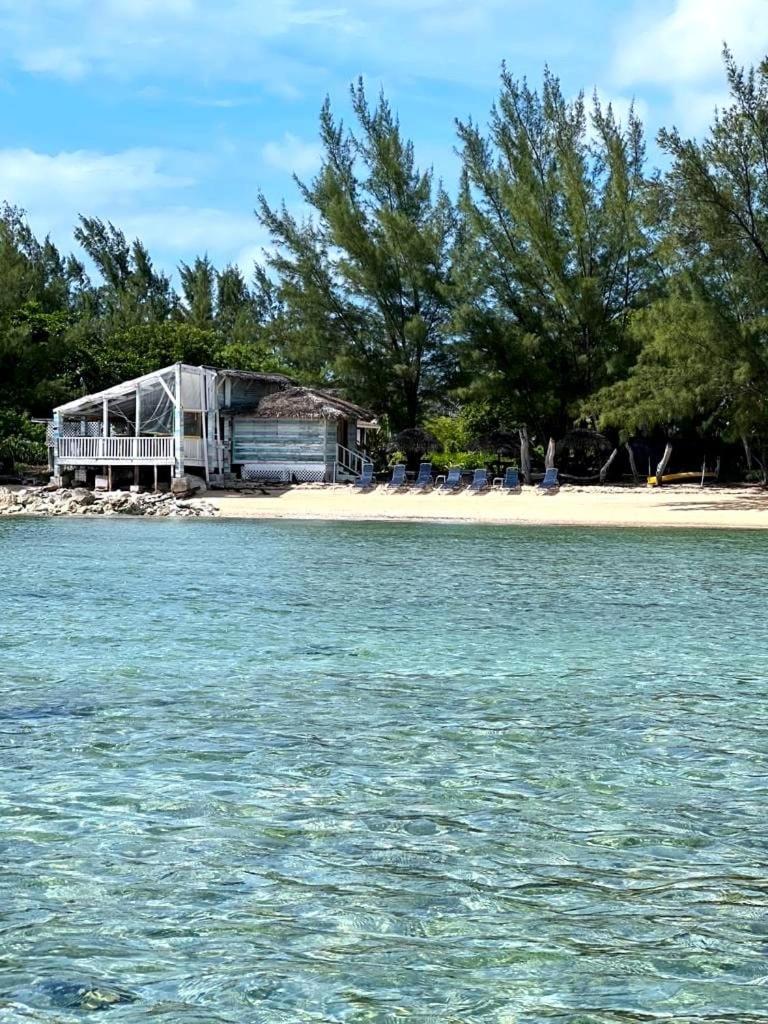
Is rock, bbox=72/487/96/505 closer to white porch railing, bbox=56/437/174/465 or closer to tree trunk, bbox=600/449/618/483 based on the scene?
white porch railing, bbox=56/437/174/465

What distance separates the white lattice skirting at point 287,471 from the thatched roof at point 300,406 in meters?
1.73

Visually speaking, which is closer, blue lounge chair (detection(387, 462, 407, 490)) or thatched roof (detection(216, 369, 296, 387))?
blue lounge chair (detection(387, 462, 407, 490))

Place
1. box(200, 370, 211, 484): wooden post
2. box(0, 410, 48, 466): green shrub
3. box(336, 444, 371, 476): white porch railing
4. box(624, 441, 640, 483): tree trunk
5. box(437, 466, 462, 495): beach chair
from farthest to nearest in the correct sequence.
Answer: box(336, 444, 371, 476): white porch railing
box(624, 441, 640, 483): tree trunk
box(0, 410, 48, 466): green shrub
box(200, 370, 211, 484): wooden post
box(437, 466, 462, 495): beach chair

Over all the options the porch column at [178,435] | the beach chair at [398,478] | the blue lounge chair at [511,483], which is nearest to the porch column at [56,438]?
the porch column at [178,435]

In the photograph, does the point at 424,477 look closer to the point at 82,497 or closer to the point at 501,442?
the point at 501,442

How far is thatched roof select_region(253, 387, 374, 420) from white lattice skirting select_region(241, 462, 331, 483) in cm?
173

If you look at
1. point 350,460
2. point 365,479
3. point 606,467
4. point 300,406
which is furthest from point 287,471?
point 606,467

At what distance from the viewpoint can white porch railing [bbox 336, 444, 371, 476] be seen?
139 feet

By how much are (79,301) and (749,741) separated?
70526mm

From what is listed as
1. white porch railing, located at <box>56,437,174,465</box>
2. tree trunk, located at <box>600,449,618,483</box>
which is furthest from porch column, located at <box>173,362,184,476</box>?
→ tree trunk, located at <box>600,449,618,483</box>

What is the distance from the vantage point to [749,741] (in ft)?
23.5

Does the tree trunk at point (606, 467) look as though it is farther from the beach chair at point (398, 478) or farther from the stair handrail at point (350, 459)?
the stair handrail at point (350, 459)

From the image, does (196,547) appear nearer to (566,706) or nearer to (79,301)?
(566,706)

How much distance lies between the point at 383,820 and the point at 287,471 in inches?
1433
